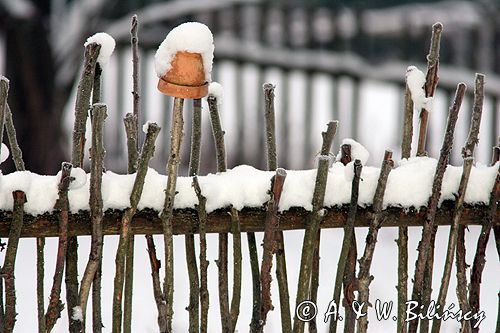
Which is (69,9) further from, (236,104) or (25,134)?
(236,104)

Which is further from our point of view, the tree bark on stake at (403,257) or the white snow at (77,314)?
the tree bark on stake at (403,257)

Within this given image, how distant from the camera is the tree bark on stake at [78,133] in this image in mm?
1705

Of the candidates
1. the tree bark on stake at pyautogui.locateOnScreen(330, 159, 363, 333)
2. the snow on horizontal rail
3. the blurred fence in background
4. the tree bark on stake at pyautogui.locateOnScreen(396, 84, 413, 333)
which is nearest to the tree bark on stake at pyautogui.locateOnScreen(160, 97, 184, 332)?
the snow on horizontal rail

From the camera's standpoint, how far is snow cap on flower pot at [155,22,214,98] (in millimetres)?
1653

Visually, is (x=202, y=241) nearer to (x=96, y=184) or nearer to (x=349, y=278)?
(x=96, y=184)

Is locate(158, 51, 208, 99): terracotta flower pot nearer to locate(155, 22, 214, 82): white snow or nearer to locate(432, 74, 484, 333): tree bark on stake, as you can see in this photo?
locate(155, 22, 214, 82): white snow

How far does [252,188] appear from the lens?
1.79 m

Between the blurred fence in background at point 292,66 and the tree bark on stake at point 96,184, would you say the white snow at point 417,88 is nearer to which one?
the tree bark on stake at point 96,184

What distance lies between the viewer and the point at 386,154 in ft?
5.83

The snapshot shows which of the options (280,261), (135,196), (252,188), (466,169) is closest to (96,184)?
(135,196)

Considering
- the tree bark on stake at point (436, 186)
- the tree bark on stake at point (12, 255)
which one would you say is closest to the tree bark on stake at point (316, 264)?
the tree bark on stake at point (436, 186)

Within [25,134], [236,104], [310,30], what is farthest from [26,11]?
A: [310,30]

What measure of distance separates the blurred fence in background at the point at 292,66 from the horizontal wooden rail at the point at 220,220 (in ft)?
13.7

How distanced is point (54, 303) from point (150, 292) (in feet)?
6.90
